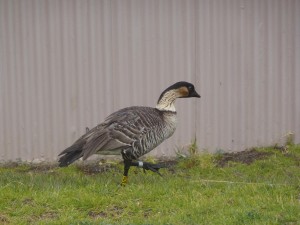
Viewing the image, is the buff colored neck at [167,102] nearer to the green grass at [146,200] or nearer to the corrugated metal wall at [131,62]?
the green grass at [146,200]

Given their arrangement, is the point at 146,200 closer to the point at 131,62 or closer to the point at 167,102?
the point at 167,102

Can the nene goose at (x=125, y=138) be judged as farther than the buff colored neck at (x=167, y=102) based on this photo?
No

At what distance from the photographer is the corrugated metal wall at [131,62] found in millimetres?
10797

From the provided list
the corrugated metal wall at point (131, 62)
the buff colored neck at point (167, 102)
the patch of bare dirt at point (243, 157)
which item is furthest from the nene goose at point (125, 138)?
the corrugated metal wall at point (131, 62)

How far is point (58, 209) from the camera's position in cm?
708

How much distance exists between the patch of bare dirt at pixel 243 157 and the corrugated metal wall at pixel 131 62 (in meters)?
0.19

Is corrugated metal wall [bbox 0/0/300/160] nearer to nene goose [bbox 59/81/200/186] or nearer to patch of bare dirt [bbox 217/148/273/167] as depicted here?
patch of bare dirt [bbox 217/148/273/167]

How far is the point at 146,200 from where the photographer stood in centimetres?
738

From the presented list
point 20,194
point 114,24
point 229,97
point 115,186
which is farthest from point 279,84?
point 20,194

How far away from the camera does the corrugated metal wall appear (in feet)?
35.4

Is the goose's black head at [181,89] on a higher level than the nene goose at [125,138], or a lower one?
higher

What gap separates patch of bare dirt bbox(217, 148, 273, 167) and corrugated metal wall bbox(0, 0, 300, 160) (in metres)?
0.19

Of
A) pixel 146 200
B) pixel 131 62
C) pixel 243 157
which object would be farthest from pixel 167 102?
pixel 243 157

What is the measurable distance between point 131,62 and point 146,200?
3950mm
